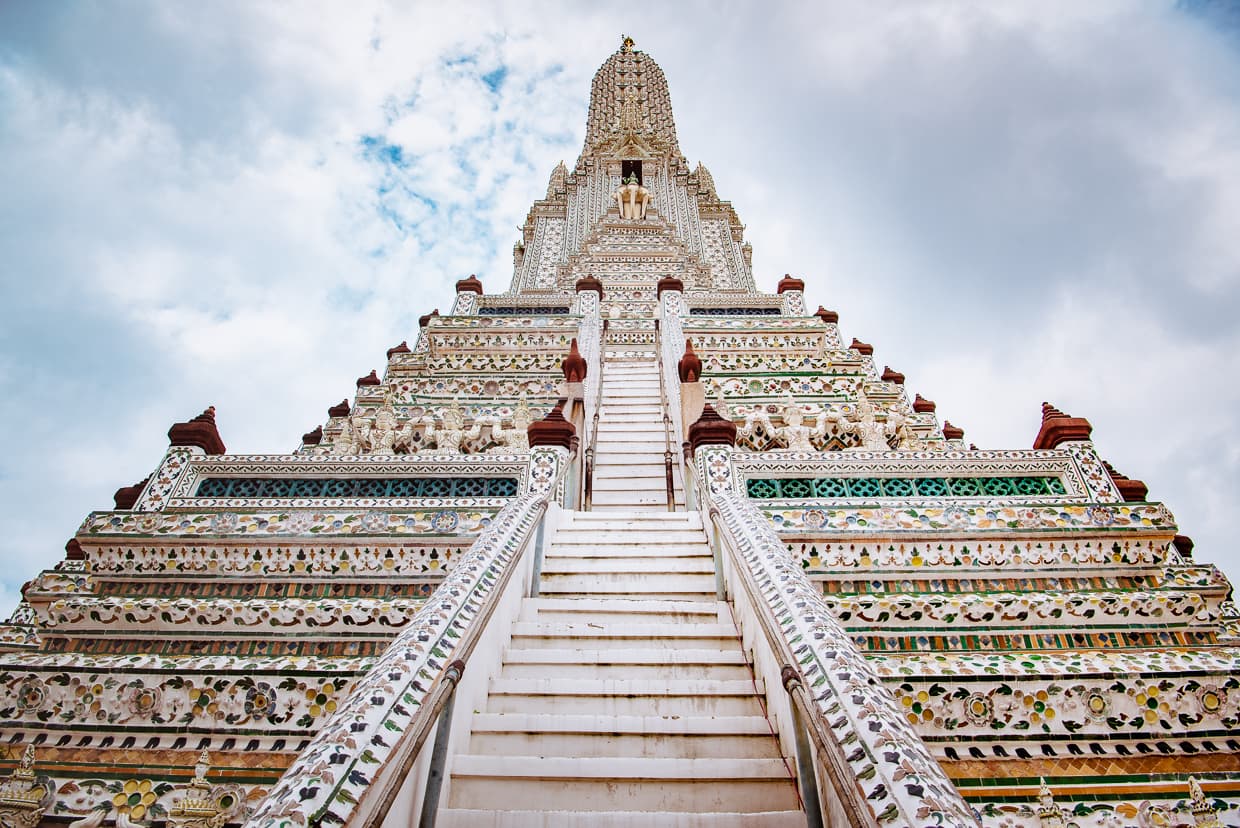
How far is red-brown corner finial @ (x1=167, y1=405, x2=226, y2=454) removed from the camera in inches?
229

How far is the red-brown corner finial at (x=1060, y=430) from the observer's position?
5828 millimetres

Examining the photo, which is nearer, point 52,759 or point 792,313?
point 52,759

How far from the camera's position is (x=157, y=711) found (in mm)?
3592

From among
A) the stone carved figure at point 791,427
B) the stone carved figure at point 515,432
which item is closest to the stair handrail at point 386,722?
the stone carved figure at point 515,432

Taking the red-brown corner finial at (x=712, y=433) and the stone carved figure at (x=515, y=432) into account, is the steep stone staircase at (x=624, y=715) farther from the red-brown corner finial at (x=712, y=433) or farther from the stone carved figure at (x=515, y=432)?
the stone carved figure at (x=515, y=432)

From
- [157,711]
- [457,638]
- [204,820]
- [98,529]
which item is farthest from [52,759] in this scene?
[457,638]

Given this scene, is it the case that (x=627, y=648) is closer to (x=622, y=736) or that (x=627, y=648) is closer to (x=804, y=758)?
(x=622, y=736)

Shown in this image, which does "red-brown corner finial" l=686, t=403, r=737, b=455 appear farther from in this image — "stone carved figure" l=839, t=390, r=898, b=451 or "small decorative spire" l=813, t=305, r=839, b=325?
"small decorative spire" l=813, t=305, r=839, b=325

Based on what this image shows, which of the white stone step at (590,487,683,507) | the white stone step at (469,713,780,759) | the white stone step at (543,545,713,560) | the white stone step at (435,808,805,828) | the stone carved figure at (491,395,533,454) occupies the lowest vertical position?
the white stone step at (435,808,805,828)

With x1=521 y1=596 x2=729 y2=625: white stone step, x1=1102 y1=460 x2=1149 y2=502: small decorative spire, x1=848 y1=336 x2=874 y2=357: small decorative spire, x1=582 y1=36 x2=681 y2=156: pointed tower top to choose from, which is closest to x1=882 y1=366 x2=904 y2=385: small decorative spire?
x1=848 y1=336 x2=874 y2=357: small decorative spire

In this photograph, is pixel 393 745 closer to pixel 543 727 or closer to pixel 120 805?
pixel 543 727

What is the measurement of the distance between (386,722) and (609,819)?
100cm

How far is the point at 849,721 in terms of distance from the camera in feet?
6.68

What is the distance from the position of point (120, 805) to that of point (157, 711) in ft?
1.82
